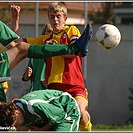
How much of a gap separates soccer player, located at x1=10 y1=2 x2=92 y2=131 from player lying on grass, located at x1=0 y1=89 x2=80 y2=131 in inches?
53.1

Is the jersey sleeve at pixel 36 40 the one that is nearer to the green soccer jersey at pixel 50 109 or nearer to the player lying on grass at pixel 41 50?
the player lying on grass at pixel 41 50

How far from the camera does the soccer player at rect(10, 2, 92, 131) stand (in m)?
7.77

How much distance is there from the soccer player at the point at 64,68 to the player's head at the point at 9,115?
5.80ft

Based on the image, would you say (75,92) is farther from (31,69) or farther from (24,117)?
(24,117)

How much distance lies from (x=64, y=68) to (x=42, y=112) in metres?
1.76

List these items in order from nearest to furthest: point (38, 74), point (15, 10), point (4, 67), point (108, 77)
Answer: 1. point (4, 67)
2. point (15, 10)
3. point (38, 74)
4. point (108, 77)

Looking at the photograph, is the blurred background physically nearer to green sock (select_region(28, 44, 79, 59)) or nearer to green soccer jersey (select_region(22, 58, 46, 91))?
green soccer jersey (select_region(22, 58, 46, 91))

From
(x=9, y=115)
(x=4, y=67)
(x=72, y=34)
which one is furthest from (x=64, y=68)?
(x=9, y=115)

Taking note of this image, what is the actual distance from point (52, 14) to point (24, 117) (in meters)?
2.07

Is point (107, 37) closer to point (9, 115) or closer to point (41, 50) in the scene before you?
point (41, 50)

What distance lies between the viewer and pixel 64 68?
7801 millimetres

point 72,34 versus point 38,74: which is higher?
point 72,34

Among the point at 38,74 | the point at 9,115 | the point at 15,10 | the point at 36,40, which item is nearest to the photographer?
the point at 9,115

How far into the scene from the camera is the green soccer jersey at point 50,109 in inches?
240
